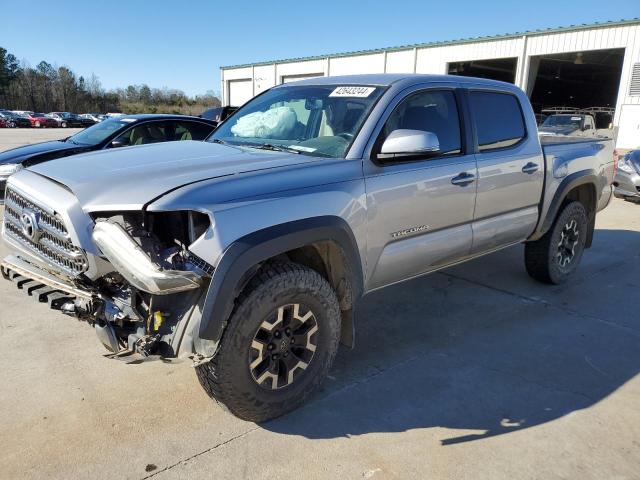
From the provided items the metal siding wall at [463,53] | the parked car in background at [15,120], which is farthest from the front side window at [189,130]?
the parked car in background at [15,120]

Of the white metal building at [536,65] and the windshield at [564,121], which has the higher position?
the white metal building at [536,65]

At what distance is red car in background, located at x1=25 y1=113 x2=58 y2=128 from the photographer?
46.1m

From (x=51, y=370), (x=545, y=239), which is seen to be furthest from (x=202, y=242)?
(x=545, y=239)

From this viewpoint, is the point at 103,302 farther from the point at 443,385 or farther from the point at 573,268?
the point at 573,268

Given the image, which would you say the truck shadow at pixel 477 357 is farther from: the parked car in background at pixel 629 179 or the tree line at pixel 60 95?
the tree line at pixel 60 95

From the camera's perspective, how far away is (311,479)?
2498 mm

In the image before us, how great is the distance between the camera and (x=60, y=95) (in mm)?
76688

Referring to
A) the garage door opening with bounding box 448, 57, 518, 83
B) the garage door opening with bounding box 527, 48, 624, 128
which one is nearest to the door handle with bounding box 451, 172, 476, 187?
the garage door opening with bounding box 527, 48, 624, 128

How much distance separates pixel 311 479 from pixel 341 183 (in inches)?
62.2

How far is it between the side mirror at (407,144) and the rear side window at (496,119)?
1.04 m

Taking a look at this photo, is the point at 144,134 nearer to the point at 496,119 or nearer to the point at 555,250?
the point at 496,119

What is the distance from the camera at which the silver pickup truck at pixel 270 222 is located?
247cm

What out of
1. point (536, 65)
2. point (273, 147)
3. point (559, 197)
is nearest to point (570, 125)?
point (536, 65)

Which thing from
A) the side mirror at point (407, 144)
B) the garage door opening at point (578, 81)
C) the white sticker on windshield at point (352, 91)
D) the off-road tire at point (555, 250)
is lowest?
the off-road tire at point (555, 250)
